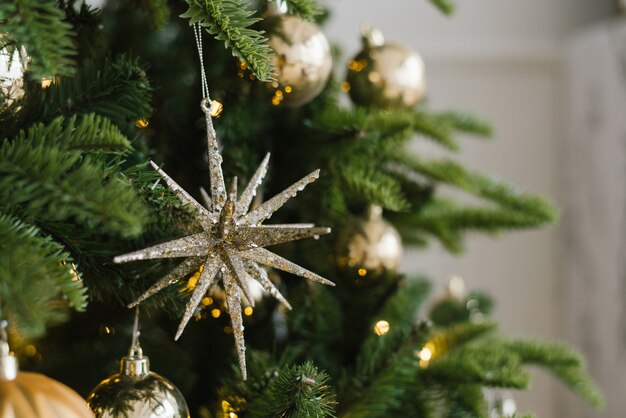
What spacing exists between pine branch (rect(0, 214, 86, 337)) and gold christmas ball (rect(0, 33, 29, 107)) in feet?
0.29

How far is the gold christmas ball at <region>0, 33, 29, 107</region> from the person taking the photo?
0.39 meters

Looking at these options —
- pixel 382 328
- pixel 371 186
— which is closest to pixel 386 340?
pixel 382 328

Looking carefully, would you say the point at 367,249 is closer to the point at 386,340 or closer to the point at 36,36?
the point at 386,340

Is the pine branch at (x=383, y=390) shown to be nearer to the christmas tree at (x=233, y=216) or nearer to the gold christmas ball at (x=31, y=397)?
the christmas tree at (x=233, y=216)

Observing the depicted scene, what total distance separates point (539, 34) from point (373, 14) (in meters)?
0.37

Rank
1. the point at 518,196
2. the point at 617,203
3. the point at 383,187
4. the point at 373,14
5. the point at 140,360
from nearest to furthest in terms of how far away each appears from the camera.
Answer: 1. the point at 140,360
2. the point at 383,187
3. the point at 518,196
4. the point at 617,203
5. the point at 373,14

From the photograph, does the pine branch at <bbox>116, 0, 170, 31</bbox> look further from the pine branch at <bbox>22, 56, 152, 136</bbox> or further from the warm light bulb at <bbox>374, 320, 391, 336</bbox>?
the warm light bulb at <bbox>374, 320, 391, 336</bbox>

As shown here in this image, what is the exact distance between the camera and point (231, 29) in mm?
395

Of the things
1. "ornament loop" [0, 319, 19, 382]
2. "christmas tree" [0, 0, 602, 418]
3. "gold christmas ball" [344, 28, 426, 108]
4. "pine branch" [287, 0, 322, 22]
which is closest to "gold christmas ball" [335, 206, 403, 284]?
"christmas tree" [0, 0, 602, 418]

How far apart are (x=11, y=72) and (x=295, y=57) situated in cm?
20

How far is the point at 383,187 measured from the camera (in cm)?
54

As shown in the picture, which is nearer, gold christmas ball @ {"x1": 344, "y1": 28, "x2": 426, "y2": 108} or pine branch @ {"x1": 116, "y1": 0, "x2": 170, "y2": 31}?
pine branch @ {"x1": 116, "y1": 0, "x2": 170, "y2": 31}

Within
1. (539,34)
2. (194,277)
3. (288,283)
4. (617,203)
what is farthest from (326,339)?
(539,34)

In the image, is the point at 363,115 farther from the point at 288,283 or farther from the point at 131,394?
the point at 131,394
